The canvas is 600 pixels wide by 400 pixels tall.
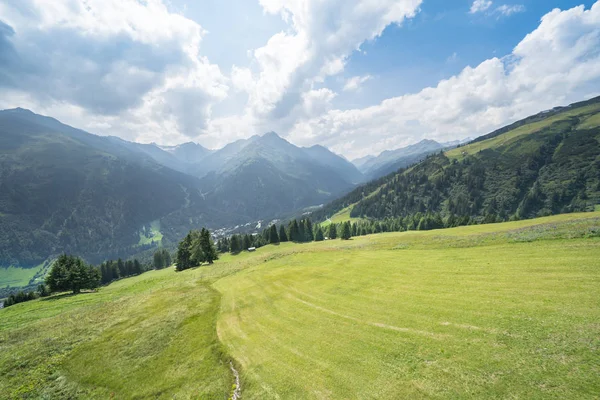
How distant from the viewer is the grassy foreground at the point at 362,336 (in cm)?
1211

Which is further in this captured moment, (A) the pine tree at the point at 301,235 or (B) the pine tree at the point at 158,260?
(B) the pine tree at the point at 158,260

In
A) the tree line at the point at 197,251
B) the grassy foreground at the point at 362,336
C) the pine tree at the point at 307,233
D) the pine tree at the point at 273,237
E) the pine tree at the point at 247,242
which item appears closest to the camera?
the grassy foreground at the point at 362,336

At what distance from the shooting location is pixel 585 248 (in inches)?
933

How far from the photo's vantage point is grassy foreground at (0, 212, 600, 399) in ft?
39.7

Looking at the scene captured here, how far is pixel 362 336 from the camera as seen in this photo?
17.1m

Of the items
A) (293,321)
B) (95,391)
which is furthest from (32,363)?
(293,321)

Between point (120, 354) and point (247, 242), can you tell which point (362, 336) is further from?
point (247, 242)

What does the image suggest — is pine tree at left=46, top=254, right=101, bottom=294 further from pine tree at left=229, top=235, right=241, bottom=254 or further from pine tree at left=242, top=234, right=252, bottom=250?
pine tree at left=242, top=234, right=252, bottom=250

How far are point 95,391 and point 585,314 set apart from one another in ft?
104

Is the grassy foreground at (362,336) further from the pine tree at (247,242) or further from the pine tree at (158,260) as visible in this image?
the pine tree at (158,260)

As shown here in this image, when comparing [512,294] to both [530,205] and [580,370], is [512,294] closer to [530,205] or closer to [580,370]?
[580,370]

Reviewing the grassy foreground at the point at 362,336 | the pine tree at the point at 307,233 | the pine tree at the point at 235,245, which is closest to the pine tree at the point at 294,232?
the pine tree at the point at 307,233

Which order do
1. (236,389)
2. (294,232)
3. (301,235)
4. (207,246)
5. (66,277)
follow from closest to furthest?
(236,389) < (66,277) < (207,246) < (294,232) < (301,235)

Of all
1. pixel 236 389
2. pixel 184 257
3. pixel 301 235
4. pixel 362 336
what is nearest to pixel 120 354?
pixel 236 389
